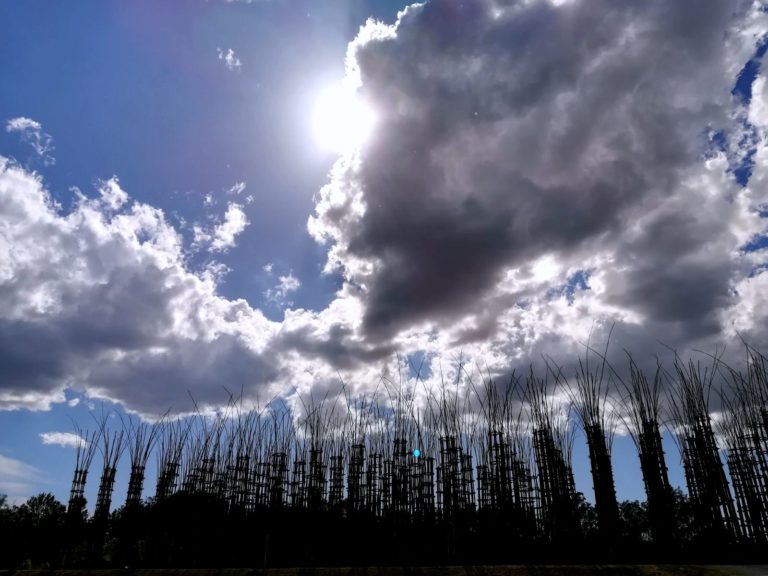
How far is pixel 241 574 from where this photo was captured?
14.0 feet

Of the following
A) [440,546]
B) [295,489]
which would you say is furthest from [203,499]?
[440,546]

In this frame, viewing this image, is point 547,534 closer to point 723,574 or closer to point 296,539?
point 296,539

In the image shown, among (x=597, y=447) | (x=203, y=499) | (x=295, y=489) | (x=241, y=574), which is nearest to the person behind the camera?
(x=241, y=574)

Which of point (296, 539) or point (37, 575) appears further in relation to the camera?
point (296, 539)

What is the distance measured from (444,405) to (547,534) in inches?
122

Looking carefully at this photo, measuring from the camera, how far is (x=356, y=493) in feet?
36.8

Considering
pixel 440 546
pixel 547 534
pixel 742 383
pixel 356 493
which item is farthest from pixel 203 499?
pixel 742 383

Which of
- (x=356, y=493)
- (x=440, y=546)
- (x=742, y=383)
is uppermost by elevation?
(x=742, y=383)

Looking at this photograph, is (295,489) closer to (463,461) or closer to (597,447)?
(463,461)

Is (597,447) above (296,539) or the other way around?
above

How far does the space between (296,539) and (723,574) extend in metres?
10.0

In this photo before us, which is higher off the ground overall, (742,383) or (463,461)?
(742,383)

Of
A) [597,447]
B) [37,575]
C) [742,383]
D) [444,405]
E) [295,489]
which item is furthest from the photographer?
[295,489]

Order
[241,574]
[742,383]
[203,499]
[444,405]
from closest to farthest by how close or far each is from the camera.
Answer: [241,574]
[742,383]
[444,405]
[203,499]
